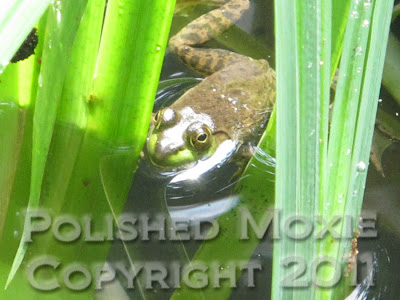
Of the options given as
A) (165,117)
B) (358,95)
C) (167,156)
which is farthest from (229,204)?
(358,95)

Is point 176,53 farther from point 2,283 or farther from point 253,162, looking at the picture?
point 2,283

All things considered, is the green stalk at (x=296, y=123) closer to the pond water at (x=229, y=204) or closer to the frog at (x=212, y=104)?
the pond water at (x=229, y=204)

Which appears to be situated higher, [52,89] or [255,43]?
[255,43]

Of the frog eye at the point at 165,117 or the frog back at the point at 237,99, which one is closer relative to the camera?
the frog eye at the point at 165,117

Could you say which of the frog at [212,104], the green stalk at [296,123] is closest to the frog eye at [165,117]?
the frog at [212,104]

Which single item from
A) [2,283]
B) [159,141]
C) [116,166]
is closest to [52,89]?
[116,166]

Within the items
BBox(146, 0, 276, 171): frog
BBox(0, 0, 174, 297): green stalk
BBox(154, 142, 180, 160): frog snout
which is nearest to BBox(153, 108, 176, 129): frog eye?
BBox(146, 0, 276, 171): frog

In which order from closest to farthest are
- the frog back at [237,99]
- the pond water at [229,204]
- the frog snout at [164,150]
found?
the pond water at [229,204] < the frog snout at [164,150] < the frog back at [237,99]

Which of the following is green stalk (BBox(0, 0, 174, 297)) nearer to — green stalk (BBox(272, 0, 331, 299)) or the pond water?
the pond water
